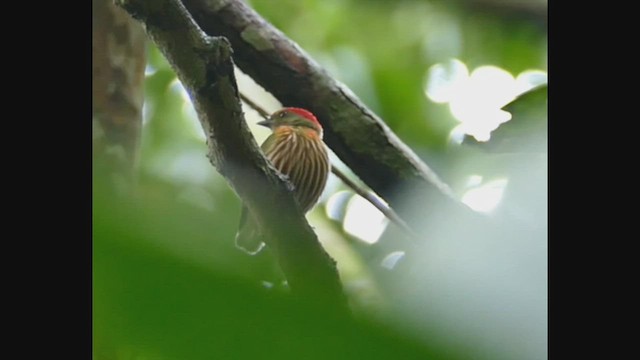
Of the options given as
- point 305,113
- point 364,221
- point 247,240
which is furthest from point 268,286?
point 305,113

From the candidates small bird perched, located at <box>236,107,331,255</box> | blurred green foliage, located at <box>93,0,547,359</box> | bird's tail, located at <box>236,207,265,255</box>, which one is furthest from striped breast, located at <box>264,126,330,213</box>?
bird's tail, located at <box>236,207,265,255</box>

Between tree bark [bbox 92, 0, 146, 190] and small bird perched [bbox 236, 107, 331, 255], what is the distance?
17 centimetres

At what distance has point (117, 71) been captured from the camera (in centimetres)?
96

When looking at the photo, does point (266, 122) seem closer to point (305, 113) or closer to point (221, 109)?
point (305, 113)

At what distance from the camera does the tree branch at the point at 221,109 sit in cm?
58

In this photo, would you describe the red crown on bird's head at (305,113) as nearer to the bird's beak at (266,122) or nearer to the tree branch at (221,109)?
the bird's beak at (266,122)

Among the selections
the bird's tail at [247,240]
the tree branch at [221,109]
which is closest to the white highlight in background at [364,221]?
the tree branch at [221,109]

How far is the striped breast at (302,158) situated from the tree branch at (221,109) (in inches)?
5.9

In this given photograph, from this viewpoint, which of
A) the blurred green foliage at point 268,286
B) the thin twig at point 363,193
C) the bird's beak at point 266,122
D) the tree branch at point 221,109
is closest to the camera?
the blurred green foliage at point 268,286

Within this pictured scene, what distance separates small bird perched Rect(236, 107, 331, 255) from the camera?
34.8 inches

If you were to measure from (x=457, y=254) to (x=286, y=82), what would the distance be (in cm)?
68

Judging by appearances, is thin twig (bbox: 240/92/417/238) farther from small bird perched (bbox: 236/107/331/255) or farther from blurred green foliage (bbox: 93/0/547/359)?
blurred green foliage (bbox: 93/0/547/359)

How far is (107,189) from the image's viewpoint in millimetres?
204

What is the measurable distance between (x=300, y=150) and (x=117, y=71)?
255 mm
